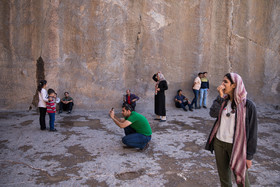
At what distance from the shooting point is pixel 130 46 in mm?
9352

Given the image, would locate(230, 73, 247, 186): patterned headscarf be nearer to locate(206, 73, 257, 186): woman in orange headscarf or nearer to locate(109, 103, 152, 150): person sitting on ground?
locate(206, 73, 257, 186): woman in orange headscarf

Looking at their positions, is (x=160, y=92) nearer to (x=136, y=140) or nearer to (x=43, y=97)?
(x=136, y=140)

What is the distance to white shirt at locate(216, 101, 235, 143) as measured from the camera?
2357 millimetres

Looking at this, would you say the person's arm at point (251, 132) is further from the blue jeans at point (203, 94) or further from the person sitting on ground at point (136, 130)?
the blue jeans at point (203, 94)

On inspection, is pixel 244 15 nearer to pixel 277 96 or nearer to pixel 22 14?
pixel 277 96

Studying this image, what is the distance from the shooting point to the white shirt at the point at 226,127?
2357mm

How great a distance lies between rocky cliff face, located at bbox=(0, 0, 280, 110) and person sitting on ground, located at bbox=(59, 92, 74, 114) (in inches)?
16.5

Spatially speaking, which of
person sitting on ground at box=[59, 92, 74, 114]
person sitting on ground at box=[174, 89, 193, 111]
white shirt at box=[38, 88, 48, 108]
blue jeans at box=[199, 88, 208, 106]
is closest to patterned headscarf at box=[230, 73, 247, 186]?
white shirt at box=[38, 88, 48, 108]

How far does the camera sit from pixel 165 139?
5.27 metres

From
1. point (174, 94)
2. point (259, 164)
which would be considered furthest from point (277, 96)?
point (259, 164)

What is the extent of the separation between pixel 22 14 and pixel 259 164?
359 inches

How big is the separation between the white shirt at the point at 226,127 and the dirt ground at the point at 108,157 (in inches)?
45.6

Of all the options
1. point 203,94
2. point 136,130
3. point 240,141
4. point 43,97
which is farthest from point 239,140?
point 203,94

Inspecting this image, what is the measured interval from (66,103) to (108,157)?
479cm
